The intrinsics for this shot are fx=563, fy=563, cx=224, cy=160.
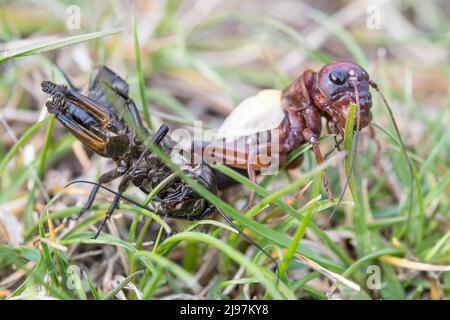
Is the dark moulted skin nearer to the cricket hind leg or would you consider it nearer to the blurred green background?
the cricket hind leg

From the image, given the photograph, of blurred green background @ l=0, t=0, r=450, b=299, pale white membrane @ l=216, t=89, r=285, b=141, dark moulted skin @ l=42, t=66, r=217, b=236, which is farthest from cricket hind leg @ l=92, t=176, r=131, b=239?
pale white membrane @ l=216, t=89, r=285, b=141

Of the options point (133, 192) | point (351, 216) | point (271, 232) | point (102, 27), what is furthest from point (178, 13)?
point (271, 232)

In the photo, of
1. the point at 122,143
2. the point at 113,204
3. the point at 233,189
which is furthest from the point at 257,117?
the point at 113,204

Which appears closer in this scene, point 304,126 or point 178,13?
point 304,126

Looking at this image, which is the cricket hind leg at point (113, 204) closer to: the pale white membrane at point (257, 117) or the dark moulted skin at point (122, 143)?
the dark moulted skin at point (122, 143)
